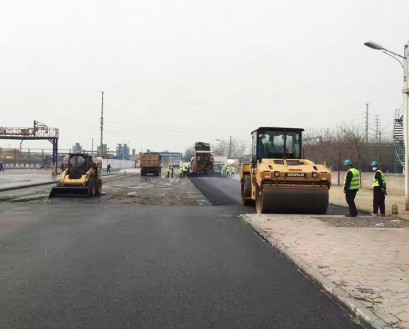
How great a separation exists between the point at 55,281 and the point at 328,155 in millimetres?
43211

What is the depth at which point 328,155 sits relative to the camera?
46500 millimetres

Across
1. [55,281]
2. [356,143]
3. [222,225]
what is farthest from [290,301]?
[356,143]

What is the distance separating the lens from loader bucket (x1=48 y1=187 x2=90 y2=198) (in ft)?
67.6

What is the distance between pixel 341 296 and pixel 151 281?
2.53 meters

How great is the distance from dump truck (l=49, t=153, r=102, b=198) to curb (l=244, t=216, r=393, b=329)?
14.5 metres

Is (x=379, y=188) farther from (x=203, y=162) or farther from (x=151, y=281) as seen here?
(x=203, y=162)

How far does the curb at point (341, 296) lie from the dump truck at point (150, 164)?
48167 mm

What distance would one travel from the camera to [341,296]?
538 centimetres

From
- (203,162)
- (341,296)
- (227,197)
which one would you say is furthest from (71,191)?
(203,162)

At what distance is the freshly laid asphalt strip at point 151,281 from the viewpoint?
4.70 meters

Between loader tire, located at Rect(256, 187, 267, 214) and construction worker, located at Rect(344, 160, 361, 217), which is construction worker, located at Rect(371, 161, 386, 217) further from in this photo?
loader tire, located at Rect(256, 187, 267, 214)

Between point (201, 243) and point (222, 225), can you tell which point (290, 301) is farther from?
point (222, 225)

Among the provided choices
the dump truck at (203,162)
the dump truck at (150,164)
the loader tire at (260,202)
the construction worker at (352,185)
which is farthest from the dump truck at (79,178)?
the dump truck at (150,164)

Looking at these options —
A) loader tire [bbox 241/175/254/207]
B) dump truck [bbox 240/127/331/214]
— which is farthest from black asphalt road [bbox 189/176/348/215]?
dump truck [bbox 240/127/331/214]
